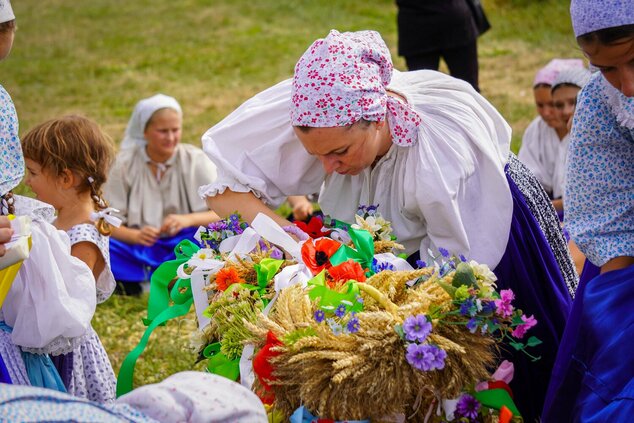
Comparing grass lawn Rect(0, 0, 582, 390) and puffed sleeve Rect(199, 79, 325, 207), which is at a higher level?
puffed sleeve Rect(199, 79, 325, 207)

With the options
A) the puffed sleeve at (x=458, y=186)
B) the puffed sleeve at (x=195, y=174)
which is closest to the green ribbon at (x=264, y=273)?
the puffed sleeve at (x=458, y=186)

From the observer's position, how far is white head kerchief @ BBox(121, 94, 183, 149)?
5.45 metres

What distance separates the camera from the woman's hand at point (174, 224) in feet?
17.3

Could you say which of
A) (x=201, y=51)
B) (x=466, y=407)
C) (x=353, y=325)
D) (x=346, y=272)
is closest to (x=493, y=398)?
(x=466, y=407)

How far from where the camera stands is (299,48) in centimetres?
1111

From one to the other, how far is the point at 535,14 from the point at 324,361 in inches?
375

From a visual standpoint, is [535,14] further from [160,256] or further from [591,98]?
[591,98]

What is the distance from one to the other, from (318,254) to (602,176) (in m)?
0.83

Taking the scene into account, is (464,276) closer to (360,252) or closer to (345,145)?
(360,252)

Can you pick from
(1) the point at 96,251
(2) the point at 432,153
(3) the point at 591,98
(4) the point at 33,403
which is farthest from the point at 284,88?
(4) the point at 33,403

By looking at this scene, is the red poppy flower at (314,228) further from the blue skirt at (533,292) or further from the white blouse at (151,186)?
the white blouse at (151,186)

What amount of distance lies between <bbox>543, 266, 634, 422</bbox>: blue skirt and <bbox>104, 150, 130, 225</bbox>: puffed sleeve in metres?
3.37

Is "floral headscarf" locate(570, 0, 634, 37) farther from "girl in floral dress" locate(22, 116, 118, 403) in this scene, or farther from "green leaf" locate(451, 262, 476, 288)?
"girl in floral dress" locate(22, 116, 118, 403)

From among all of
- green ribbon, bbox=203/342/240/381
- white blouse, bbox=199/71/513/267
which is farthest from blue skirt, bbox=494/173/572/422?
green ribbon, bbox=203/342/240/381
